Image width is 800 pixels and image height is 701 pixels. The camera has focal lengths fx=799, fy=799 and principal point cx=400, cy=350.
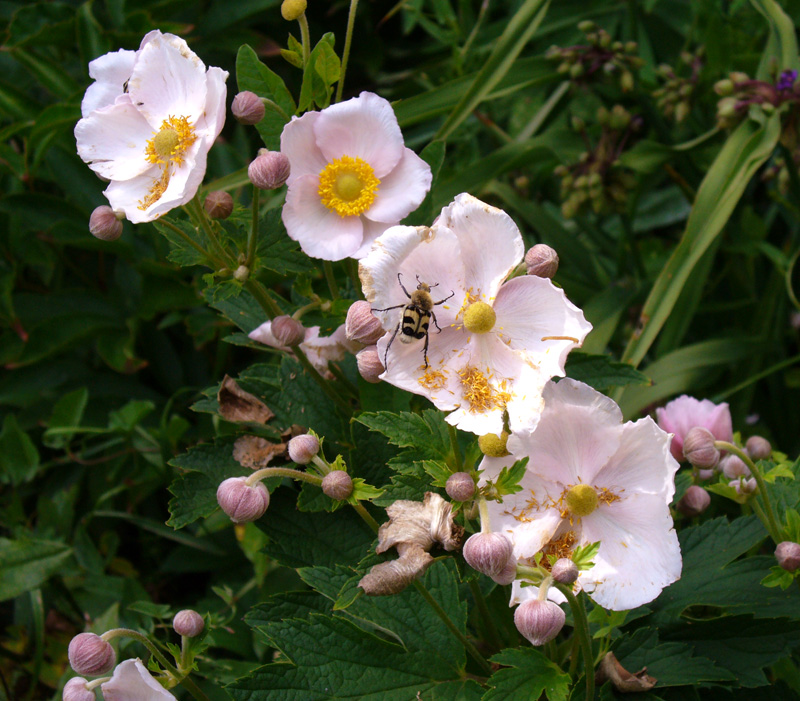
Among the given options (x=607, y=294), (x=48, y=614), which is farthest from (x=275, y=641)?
(x=607, y=294)

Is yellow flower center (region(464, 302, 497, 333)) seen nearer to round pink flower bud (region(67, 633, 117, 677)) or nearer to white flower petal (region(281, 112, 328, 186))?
white flower petal (region(281, 112, 328, 186))

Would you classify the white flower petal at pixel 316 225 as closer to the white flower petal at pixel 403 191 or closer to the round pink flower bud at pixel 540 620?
the white flower petal at pixel 403 191

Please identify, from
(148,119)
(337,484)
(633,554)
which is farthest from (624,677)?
(148,119)

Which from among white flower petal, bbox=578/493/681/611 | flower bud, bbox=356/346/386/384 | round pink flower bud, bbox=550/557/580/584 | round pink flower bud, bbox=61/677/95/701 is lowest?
round pink flower bud, bbox=61/677/95/701

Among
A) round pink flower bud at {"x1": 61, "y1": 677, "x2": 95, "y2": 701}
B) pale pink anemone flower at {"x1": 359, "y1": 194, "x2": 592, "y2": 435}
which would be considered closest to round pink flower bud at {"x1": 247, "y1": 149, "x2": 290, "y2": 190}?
pale pink anemone flower at {"x1": 359, "y1": 194, "x2": 592, "y2": 435}

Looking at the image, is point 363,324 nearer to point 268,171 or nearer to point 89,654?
point 268,171

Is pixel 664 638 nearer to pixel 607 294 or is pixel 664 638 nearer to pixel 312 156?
pixel 312 156
